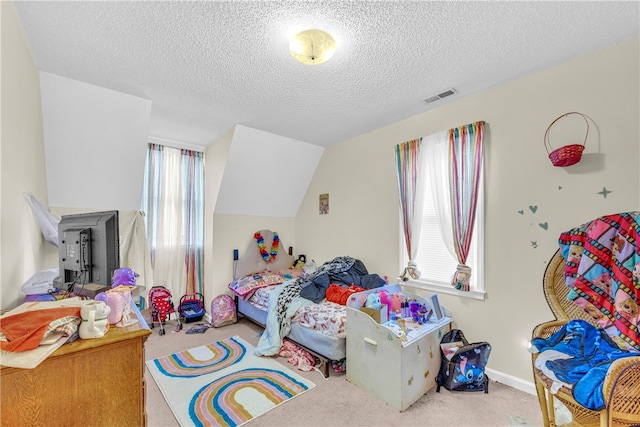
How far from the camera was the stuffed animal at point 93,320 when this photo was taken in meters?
1.08

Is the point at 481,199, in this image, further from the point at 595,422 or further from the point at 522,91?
the point at 595,422

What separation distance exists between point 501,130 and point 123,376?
10.2ft

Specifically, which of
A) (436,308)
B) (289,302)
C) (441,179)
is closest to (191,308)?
(289,302)

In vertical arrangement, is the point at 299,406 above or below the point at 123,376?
below

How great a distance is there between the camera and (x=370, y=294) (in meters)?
2.72

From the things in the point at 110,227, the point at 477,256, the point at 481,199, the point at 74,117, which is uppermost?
the point at 74,117

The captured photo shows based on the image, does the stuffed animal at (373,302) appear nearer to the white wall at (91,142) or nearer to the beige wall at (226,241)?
the beige wall at (226,241)

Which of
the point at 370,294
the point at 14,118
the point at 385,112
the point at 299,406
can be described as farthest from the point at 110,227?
the point at 385,112

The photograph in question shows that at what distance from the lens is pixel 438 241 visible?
9.59 ft

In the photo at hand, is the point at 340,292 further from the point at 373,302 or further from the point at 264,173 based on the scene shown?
the point at 264,173

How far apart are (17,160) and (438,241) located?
3440 mm

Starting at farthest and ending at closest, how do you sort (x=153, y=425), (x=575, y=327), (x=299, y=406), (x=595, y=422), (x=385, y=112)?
(x=385, y=112) < (x=299, y=406) < (x=153, y=425) < (x=575, y=327) < (x=595, y=422)

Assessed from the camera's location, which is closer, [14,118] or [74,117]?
[14,118]

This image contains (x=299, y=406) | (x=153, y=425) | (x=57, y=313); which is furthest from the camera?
(x=299, y=406)
